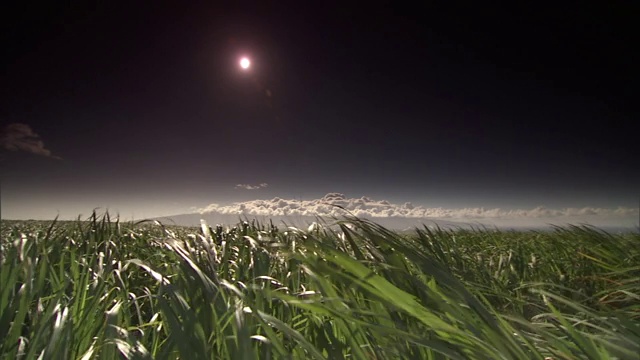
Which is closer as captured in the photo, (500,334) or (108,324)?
(500,334)

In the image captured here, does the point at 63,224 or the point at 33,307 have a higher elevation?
the point at 63,224

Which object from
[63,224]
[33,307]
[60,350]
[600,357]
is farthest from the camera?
[63,224]

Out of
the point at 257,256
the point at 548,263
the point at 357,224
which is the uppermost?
the point at 357,224

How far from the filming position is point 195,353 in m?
1.49

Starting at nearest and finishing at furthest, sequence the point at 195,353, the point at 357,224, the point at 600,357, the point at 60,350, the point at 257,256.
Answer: the point at 600,357, the point at 195,353, the point at 60,350, the point at 357,224, the point at 257,256

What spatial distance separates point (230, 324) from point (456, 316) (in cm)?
94

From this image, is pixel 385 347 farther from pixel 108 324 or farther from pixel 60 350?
pixel 60 350

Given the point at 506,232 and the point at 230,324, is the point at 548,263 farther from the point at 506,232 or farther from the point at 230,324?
the point at 506,232

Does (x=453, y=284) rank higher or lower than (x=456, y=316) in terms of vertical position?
higher

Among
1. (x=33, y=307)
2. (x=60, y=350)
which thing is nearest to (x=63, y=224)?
(x=33, y=307)

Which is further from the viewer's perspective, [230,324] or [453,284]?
[230,324]

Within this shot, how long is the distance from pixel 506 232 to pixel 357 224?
378 inches

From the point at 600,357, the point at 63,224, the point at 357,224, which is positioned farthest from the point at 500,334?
the point at 63,224

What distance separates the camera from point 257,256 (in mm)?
3373
